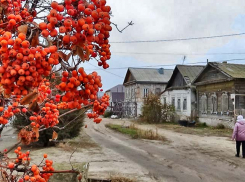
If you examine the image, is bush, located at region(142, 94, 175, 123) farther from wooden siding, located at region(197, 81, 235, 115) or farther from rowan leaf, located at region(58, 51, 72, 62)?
rowan leaf, located at region(58, 51, 72, 62)

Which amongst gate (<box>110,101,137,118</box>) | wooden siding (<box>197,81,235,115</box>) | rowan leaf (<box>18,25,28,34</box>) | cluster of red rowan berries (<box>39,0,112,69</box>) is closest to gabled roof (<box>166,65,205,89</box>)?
wooden siding (<box>197,81,235,115</box>)

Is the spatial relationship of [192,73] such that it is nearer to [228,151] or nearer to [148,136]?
[148,136]

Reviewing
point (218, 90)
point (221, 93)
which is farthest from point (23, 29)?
point (218, 90)

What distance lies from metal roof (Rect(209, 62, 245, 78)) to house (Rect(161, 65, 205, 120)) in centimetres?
446

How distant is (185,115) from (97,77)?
27210mm

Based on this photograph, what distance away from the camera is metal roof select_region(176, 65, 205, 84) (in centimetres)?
2939

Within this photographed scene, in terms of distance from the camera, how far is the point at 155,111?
2864cm

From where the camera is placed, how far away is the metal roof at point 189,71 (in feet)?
96.4

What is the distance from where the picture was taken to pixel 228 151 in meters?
12.1

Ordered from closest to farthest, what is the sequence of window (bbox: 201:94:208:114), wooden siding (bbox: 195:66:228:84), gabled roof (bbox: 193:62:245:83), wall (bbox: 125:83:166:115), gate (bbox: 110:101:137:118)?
gabled roof (bbox: 193:62:245:83), wooden siding (bbox: 195:66:228:84), window (bbox: 201:94:208:114), gate (bbox: 110:101:137:118), wall (bbox: 125:83:166:115)

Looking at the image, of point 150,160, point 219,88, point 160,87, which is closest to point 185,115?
point 219,88

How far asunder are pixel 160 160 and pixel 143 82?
32.5 m

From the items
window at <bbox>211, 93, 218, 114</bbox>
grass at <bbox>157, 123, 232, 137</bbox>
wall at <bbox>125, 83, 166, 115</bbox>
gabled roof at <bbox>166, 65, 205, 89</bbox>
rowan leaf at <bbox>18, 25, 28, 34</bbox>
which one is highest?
gabled roof at <bbox>166, 65, 205, 89</bbox>

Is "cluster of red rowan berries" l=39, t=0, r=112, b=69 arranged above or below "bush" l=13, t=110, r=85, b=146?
above
